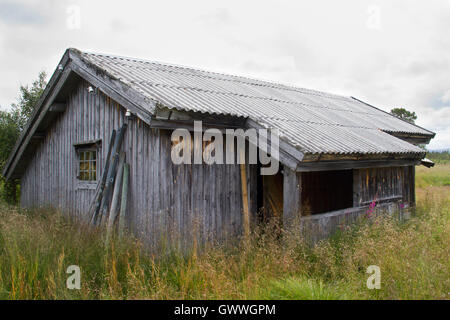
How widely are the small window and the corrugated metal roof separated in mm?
2091

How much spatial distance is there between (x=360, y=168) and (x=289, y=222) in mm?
2862

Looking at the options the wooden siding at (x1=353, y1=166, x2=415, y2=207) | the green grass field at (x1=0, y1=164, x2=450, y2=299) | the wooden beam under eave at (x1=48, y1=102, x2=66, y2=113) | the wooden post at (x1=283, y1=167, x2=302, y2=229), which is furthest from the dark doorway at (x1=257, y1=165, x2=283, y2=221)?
the wooden beam under eave at (x1=48, y1=102, x2=66, y2=113)

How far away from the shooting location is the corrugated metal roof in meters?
6.77

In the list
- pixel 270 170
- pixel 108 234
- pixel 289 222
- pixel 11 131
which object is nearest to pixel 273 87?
pixel 270 170

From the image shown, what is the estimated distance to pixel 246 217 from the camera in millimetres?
7438

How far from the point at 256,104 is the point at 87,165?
417cm

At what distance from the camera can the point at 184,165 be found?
6766 millimetres

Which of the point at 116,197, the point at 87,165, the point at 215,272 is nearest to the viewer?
the point at 215,272

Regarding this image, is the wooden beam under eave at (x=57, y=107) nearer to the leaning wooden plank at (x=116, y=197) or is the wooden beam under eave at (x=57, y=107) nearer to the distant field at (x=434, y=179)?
the leaning wooden plank at (x=116, y=197)

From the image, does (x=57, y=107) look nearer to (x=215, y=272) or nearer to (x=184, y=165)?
(x=184, y=165)

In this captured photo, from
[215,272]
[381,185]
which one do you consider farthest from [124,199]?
[381,185]
